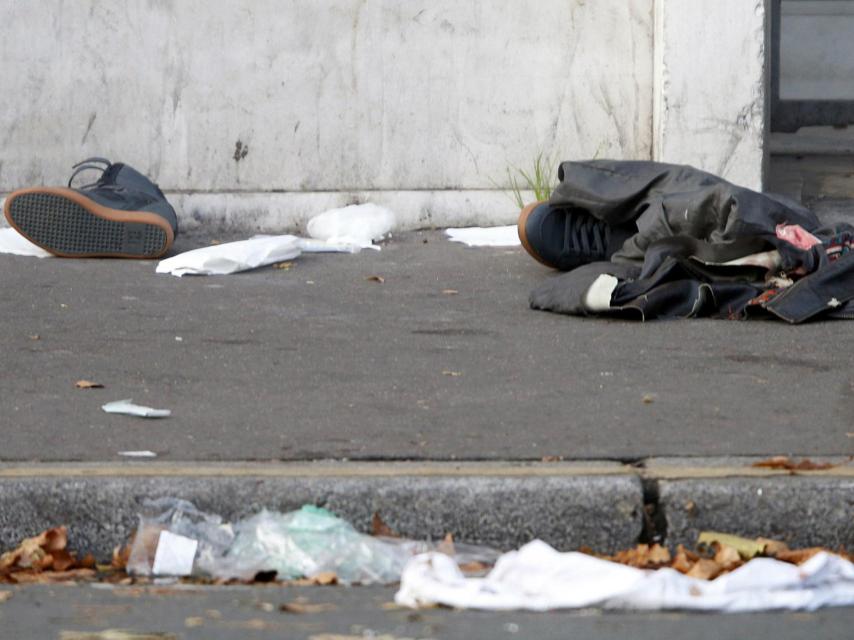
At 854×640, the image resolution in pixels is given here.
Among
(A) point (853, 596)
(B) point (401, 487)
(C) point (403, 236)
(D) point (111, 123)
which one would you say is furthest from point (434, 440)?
(D) point (111, 123)

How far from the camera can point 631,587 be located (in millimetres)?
2412

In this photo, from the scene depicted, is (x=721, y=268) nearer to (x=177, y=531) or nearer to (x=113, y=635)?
(x=177, y=531)

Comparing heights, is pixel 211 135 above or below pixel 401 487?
above

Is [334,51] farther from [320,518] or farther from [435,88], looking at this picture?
[320,518]

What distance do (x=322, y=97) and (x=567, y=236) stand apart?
1.95 m

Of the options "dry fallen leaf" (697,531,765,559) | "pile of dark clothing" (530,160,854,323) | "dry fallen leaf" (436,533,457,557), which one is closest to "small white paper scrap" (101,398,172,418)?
"dry fallen leaf" (436,533,457,557)

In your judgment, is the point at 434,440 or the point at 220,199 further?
the point at 220,199

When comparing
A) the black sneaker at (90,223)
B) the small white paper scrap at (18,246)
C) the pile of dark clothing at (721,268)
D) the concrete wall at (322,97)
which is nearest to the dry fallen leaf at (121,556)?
the pile of dark clothing at (721,268)

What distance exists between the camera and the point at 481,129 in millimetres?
6824

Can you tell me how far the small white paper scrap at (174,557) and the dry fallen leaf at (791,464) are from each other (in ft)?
3.80

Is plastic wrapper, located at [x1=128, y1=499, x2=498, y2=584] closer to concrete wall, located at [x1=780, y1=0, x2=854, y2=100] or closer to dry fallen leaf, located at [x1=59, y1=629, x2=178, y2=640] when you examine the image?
dry fallen leaf, located at [x1=59, y1=629, x2=178, y2=640]

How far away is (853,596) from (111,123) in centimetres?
510

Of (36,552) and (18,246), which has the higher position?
(18,246)

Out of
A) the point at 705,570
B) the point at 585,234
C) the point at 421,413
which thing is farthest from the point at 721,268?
the point at 705,570
